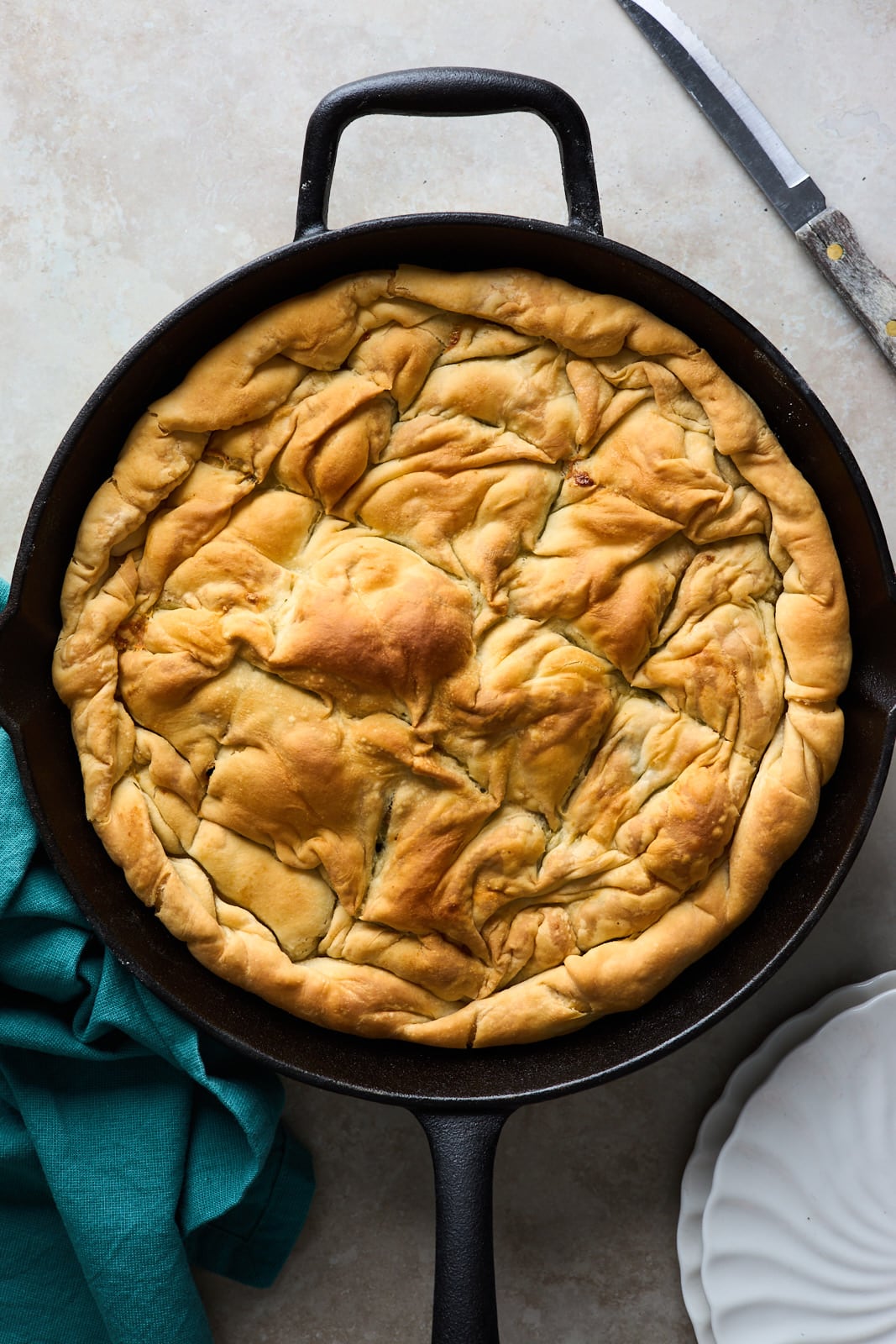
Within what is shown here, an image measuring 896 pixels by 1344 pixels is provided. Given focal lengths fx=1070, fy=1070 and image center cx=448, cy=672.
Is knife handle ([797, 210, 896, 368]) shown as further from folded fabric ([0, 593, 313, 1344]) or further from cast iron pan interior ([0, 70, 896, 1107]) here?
folded fabric ([0, 593, 313, 1344])

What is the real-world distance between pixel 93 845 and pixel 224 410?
0.86 meters

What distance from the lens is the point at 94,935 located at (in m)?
2.14

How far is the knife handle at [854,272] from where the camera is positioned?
2262 millimetres

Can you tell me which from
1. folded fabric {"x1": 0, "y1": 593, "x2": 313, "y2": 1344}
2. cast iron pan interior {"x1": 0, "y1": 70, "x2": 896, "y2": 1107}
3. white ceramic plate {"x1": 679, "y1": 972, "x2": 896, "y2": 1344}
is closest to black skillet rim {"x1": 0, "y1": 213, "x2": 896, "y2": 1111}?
cast iron pan interior {"x1": 0, "y1": 70, "x2": 896, "y2": 1107}

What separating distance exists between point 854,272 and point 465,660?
122 cm

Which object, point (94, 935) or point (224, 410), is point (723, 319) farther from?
point (94, 935)

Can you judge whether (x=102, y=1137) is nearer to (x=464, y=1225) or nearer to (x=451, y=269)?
(x=464, y=1225)

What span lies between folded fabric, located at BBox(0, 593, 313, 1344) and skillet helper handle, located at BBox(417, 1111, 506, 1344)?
444mm

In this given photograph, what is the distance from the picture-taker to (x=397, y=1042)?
6.84 feet

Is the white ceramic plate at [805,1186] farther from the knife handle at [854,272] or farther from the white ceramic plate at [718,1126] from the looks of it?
the knife handle at [854,272]

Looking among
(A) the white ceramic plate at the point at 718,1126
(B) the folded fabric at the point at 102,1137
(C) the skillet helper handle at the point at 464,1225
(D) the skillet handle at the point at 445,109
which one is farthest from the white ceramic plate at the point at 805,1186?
(D) the skillet handle at the point at 445,109

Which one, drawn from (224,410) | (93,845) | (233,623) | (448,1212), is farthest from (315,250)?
(448,1212)

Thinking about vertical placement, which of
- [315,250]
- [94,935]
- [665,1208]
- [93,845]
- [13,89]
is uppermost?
[13,89]

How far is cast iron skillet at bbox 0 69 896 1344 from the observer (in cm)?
187
